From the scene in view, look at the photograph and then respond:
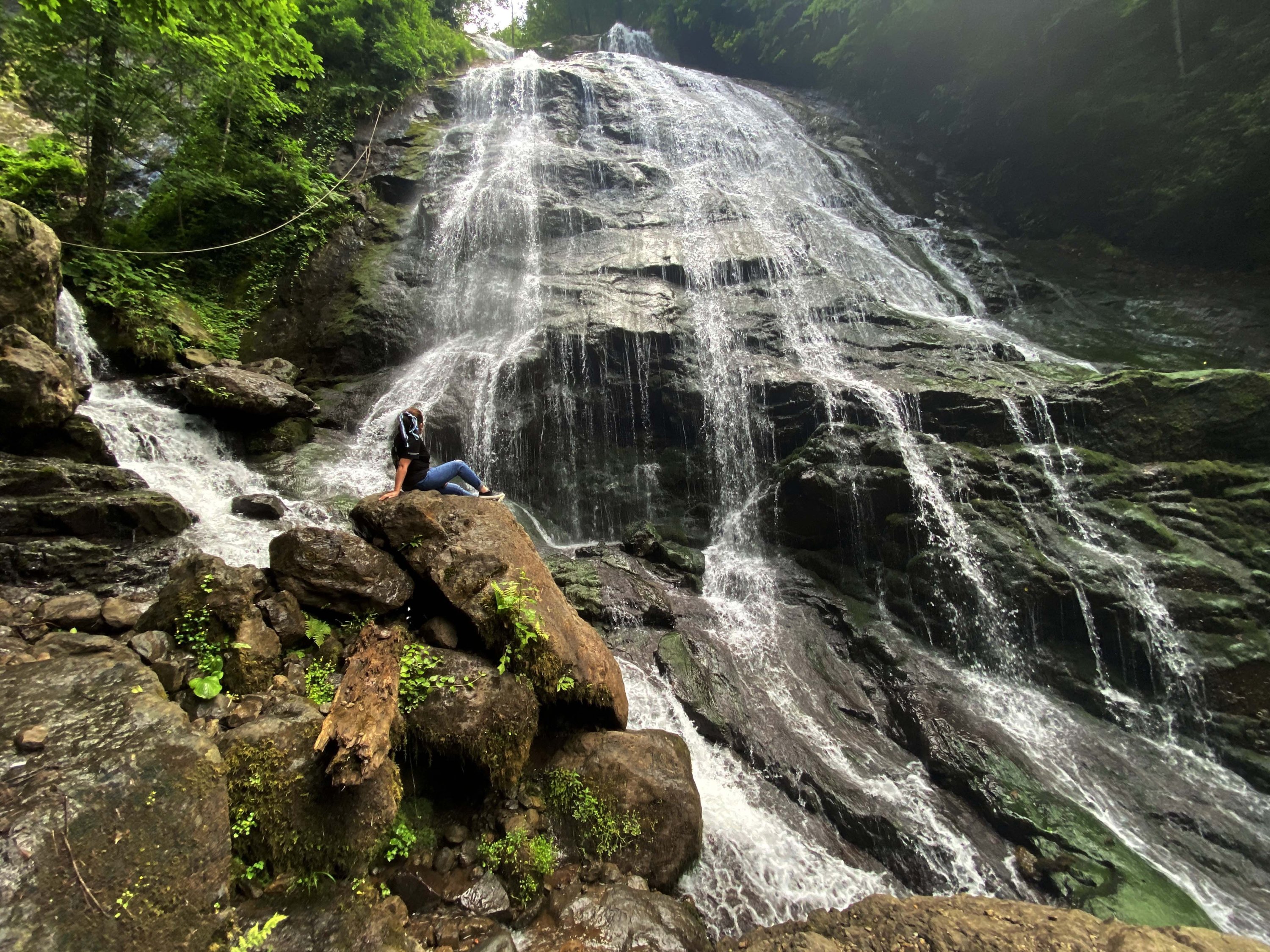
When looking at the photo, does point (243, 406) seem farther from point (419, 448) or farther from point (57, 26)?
point (57, 26)

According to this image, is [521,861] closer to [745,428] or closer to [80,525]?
[80,525]

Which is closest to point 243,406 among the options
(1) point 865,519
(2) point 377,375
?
(2) point 377,375

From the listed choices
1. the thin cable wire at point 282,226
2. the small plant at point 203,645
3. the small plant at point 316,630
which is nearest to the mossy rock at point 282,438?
the thin cable wire at point 282,226

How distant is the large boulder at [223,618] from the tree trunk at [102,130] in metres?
11.0

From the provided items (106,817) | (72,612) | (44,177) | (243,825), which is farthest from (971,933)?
(44,177)

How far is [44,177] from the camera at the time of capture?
10.6 m

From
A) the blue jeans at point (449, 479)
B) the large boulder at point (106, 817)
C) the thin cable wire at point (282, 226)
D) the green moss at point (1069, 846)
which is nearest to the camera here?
the large boulder at point (106, 817)

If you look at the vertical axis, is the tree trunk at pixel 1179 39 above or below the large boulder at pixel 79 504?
above

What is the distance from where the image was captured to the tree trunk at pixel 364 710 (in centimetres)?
286

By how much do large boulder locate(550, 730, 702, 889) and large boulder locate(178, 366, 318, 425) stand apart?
7920mm

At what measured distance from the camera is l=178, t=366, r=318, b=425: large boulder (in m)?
8.46

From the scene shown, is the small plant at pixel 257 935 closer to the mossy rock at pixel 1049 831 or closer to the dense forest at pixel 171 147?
the mossy rock at pixel 1049 831

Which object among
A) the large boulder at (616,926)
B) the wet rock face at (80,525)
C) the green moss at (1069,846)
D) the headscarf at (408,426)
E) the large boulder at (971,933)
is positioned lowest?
the green moss at (1069,846)

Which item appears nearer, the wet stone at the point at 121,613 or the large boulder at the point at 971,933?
the large boulder at the point at 971,933
